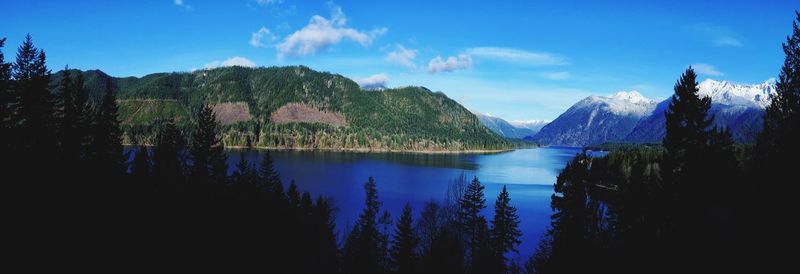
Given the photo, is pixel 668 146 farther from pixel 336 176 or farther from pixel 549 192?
pixel 336 176

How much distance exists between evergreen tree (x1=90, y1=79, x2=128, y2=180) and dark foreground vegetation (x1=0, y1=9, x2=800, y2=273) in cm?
13

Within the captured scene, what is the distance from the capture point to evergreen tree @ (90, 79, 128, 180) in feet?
148

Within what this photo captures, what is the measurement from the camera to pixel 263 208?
2320 inches

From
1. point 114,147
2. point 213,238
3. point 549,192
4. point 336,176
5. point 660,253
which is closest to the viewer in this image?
point 660,253

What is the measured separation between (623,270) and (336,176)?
126m

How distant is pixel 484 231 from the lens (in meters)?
58.3

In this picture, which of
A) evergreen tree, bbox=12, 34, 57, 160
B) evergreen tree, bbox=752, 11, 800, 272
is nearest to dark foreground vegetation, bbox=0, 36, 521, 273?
evergreen tree, bbox=12, 34, 57, 160

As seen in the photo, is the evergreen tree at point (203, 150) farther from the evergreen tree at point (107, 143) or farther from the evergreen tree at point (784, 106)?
the evergreen tree at point (784, 106)

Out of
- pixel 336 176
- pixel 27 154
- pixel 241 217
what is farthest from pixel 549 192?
pixel 27 154

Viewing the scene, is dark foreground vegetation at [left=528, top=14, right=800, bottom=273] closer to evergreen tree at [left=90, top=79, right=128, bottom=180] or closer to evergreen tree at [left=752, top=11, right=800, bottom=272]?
evergreen tree at [left=752, top=11, right=800, bottom=272]

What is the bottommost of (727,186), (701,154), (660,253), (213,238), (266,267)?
(266,267)

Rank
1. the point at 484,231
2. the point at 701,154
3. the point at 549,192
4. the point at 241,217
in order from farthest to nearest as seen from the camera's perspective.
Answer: the point at 549,192, the point at 484,231, the point at 241,217, the point at 701,154

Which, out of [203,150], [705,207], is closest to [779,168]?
[705,207]

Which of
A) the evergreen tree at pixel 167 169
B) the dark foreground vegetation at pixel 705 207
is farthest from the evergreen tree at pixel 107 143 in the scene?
the dark foreground vegetation at pixel 705 207
